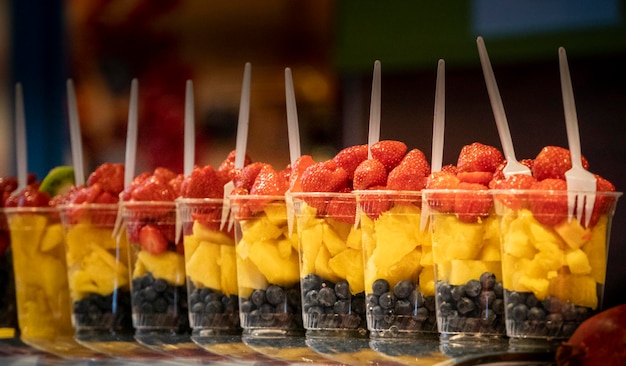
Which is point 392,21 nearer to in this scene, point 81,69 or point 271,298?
point 81,69

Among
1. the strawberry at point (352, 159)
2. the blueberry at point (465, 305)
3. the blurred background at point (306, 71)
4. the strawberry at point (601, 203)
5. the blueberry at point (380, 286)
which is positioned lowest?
the blueberry at point (465, 305)

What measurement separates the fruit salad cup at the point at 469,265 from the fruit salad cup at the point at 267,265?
0.28 metres

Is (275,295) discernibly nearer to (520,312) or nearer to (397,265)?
(397,265)

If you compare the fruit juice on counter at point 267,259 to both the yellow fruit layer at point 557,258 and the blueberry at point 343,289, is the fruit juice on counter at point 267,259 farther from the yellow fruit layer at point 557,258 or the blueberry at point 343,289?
the yellow fruit layer at point 557,258

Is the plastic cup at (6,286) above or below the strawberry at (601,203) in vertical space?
below

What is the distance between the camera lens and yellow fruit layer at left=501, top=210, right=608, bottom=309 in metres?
1.26

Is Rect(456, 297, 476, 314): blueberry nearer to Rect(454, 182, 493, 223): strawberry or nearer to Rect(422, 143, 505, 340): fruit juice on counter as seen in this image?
Rect(422, 143, 505, 340): fruit juice on counter

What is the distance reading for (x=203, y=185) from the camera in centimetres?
160

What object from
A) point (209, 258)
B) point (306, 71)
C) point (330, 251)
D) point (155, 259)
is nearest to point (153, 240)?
point (155, 259)

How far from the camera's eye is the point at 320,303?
1460 mm

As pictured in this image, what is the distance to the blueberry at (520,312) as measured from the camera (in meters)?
1.29

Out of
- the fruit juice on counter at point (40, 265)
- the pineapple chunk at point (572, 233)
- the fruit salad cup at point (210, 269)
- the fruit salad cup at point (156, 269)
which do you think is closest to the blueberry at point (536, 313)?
the pineapple chunk at point (572, 233)

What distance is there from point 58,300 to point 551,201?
104 cm

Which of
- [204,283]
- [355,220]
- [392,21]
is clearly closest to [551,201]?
[355,220]
